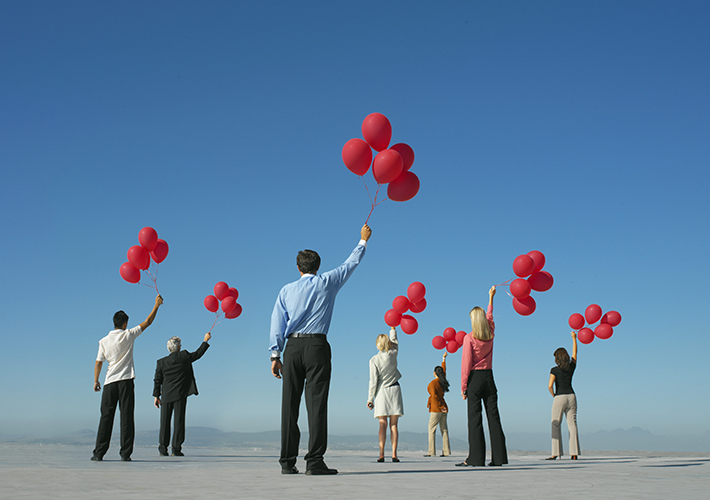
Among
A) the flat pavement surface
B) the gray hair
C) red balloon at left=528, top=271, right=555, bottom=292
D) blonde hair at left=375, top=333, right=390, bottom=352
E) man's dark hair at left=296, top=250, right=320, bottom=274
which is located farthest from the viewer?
the gray hair

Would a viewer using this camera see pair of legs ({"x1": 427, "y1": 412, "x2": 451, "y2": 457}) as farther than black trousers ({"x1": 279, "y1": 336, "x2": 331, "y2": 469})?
Yes

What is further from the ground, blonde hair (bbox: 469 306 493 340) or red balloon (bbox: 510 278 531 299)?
red balloon (bbox: 510 278 531 299)

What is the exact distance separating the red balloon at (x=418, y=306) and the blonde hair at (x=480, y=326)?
426cm

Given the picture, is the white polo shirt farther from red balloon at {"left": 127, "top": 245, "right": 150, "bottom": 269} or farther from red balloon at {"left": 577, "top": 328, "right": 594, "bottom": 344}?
red balloon at {"left": 577, "top": 328, "right": 594, "bottom": 344}

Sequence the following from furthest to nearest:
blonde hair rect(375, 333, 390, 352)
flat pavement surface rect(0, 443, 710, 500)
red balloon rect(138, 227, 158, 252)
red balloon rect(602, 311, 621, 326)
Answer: red balloon rect(602, 311, 621, 326) → red balloon rect(138, 227, 158, 252) → blonde hair rect(375, 333, 390, 352) → flat pavement surface rect(0, 443, 710, 500)

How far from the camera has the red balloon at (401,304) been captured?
12.0 meters

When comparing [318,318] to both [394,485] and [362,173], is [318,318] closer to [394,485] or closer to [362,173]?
[394,485]

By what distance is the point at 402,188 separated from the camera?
757 cm

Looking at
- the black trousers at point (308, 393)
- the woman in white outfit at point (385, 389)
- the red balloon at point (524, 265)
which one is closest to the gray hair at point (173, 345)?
the woman in white outfit at point (385, 389)

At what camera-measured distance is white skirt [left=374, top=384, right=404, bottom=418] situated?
8984 millimetres

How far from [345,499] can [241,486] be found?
114 centimetres

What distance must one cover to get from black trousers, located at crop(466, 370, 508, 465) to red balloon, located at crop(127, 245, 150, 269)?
18.2 ft

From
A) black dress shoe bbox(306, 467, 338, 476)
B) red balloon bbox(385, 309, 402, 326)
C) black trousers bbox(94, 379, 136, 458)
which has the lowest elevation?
black dress shoe bbox(306, 467, 338, 476)

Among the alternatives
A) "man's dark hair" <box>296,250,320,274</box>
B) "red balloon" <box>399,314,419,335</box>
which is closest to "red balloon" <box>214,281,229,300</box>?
"red balloon" <box>399,314,419,335</box>
